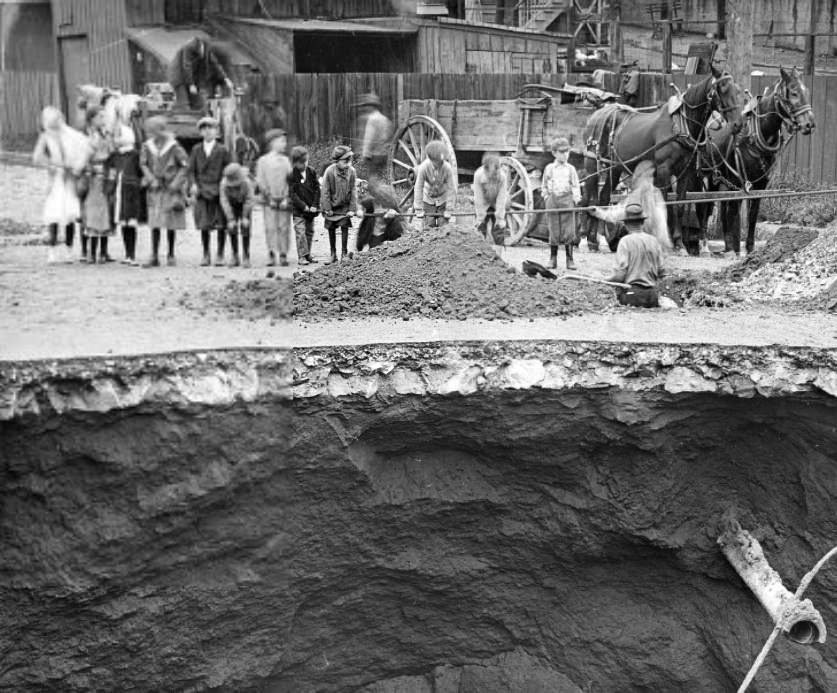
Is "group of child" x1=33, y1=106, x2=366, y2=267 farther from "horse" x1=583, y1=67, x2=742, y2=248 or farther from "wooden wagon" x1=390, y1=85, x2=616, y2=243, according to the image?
"horse" x1=583, y1=67, x2=742, y2=248

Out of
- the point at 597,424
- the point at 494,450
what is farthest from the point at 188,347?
the point at 597,424

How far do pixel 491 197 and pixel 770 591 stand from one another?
585 centimetres

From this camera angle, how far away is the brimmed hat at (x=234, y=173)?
8.58m

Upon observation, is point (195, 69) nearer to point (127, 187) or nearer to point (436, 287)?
point (127, 187)

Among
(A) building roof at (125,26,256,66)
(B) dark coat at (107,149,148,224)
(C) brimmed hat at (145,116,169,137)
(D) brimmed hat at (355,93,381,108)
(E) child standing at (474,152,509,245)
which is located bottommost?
(E) child standing at (474,152,509,245)

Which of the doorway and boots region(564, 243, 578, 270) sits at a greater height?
the doorway

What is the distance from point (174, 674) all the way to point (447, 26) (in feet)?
43.2

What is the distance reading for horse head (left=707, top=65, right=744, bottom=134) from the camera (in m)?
12.2

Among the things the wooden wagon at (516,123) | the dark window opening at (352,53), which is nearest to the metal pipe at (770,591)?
the dark window opening at (352,53)

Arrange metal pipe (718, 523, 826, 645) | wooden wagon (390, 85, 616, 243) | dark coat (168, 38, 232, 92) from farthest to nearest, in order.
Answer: wooden wagon (390, 85, 616, 243)
dark coat (168, 38, 232, 92)
metal pipe (718, 523, 826, 645)

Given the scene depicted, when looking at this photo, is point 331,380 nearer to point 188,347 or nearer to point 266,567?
point 188,347

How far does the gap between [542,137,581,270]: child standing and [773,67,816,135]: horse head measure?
7.81 ft

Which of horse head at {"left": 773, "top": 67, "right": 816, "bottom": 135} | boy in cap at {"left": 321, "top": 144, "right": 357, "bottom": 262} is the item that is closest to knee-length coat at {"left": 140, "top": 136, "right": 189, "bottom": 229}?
boy in cap at {"left": 321, "top": 144, "right": 357, "bottom": 262}

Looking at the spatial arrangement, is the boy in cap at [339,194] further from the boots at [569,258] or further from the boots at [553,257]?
the boots at [569,258]
